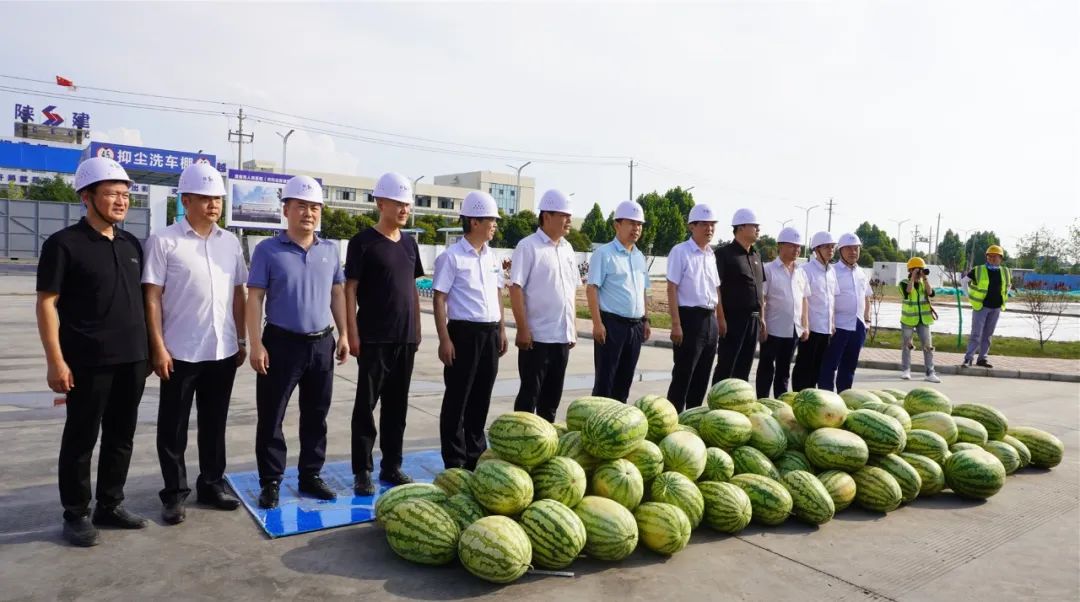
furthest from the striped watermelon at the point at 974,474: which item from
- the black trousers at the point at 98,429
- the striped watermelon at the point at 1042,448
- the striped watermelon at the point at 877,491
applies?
the black trousers at the point at 98,429

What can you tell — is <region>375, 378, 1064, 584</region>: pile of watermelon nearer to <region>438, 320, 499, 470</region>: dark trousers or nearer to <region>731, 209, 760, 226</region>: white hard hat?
<region>438, 320, 499, 470</region>: dark trousers

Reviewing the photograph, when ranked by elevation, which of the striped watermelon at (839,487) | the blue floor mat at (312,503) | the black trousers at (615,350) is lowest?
the blue floor mat at (312,503)

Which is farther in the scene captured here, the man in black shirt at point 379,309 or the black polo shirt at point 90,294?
the man in black shirt at point 379,309

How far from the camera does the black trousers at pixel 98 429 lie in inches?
146

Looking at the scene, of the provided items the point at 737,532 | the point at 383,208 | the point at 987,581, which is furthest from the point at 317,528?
the point at 987,581

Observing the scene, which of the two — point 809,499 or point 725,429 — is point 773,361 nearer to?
point 725,429

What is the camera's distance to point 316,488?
14.6 ft

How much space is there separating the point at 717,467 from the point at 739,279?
268cm

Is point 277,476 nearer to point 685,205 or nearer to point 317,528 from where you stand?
point 317,528

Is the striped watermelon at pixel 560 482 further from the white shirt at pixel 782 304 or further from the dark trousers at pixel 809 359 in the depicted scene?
the dark trousers at pixel 809 359

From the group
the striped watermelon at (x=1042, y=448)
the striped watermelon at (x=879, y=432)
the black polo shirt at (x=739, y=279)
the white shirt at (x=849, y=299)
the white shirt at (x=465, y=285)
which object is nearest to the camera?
the striped watermelon at (x=879, y=432)

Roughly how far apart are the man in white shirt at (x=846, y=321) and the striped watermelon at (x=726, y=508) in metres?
4.06

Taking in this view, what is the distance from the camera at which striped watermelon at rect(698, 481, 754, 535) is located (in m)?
4.04

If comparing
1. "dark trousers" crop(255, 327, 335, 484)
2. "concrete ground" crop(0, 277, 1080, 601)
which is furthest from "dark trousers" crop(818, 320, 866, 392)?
"dark trousers" crop(255, 327, 335, 484)
